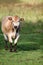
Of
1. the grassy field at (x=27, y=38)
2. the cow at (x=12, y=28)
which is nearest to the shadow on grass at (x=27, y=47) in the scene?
the grassy field at (x=27, y=38)

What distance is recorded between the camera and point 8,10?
32.8 meters

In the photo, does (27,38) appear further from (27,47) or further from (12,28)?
(12,28)

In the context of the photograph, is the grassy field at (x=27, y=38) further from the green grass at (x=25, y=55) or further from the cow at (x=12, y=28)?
the cow at (x=12, y=28)

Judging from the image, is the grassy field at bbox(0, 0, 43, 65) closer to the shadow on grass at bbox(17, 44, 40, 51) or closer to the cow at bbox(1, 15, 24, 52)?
the shadow on grass at bbox(17, 44, 40, 51)

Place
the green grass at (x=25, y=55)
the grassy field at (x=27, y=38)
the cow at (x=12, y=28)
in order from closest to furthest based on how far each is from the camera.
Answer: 1. the green grass at (x=25, y=55)
2. the grassy field at (x=27, y=38)
3. the cow at (x=12, y=28)

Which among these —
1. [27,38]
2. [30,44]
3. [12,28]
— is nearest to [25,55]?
[12,28]

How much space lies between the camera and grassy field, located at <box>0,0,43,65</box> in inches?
483

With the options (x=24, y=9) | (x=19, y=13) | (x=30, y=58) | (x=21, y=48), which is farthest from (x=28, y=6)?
(x=30, y=58)

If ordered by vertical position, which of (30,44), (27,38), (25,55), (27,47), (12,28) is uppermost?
(12,28)

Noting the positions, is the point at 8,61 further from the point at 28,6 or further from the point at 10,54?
the point at 28,6

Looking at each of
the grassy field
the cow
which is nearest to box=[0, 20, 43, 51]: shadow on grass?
the grassy field

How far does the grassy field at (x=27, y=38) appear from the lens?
12.3m

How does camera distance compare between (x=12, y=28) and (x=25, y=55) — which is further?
(x=12, y=28)

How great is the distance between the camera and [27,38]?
1880cm
